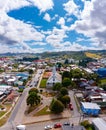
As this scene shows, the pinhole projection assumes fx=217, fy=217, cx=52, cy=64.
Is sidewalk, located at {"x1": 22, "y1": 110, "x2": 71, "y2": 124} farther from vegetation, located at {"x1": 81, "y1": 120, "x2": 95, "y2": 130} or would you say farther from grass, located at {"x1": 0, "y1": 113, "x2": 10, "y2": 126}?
vegetation, located at {"x1": 81, "y1": 120, "x2": 95, "y2": 130}

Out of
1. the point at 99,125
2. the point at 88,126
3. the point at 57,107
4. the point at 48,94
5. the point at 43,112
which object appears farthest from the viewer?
the point at 48,94

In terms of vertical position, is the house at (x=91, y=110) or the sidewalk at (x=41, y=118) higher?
the house at (x=91, y=110)

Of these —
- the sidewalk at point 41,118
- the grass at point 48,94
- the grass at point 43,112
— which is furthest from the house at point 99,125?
the grass at point 48,94

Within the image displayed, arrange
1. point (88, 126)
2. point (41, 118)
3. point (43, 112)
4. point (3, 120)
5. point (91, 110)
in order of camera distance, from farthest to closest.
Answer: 1. point (43, 112)
2. point (91, 110)
3. point (41, 118)
4. point (3, 120)
5. point (88, 126)

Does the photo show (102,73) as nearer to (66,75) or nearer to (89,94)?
(66,75)

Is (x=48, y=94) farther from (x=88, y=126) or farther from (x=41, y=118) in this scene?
(x=88, y=126)

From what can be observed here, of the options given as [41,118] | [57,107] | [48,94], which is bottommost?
[48,94]

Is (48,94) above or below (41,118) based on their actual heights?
below

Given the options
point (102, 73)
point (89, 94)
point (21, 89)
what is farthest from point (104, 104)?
point (102, 73)

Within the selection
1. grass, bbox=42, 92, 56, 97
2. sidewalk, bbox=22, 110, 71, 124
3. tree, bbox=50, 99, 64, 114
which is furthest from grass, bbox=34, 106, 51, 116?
grass, bbox=42, 92, 56, 97

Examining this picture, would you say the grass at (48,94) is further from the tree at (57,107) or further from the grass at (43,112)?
the tree at (57,107)

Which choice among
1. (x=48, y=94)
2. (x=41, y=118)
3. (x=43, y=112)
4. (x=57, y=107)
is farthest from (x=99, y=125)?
(x=48, y=94)
